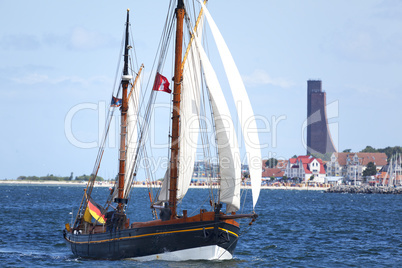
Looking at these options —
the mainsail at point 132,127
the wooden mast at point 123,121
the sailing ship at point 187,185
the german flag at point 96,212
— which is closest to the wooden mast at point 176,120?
the sailing ship at point 187,185

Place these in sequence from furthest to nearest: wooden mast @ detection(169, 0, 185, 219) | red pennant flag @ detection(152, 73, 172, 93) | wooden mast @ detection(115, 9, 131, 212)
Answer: wooden mast @ detection(115, 9, 131, 212)
red pennant flag @ detection(152, 73, 172, 93)
wooden mast @ detection(169, 0, 185, 219)

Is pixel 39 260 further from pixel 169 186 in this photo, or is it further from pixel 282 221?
pixel 282 221

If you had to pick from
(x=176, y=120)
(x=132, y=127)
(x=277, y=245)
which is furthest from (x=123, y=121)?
(x=277, y=245)

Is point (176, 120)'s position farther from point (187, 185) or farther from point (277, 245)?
point (277, 245)

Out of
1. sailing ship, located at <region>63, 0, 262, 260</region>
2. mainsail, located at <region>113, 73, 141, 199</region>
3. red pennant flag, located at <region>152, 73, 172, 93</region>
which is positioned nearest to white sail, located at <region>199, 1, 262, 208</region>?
sailing ship, located at <region>63, 0, 262, 260</region>

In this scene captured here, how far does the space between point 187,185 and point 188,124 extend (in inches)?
126

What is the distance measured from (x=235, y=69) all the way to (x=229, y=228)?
7574mm

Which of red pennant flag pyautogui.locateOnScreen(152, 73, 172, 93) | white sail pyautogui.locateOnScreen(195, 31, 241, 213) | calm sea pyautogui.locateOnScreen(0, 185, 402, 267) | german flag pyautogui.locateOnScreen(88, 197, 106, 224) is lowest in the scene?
calm sea pyautogui.locateOnScreen(0, 185, 402, 267)

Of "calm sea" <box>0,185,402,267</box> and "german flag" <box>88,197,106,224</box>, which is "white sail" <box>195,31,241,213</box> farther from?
"german flag" <box>88,197,106,224</box>

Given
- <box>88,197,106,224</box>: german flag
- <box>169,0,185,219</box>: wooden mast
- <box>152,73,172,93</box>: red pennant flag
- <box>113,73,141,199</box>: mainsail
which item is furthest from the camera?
<box>113,73,141,199</box>: mainsail

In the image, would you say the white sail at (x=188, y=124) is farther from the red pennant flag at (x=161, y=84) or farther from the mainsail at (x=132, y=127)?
the mainsail at (x=132, y=127)

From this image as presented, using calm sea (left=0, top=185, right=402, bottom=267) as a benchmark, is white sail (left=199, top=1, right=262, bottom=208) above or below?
above

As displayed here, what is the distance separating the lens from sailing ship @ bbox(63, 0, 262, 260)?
2931 cm

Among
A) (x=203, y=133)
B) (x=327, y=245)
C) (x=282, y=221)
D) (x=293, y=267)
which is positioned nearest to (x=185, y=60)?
(x=203, y=133)
